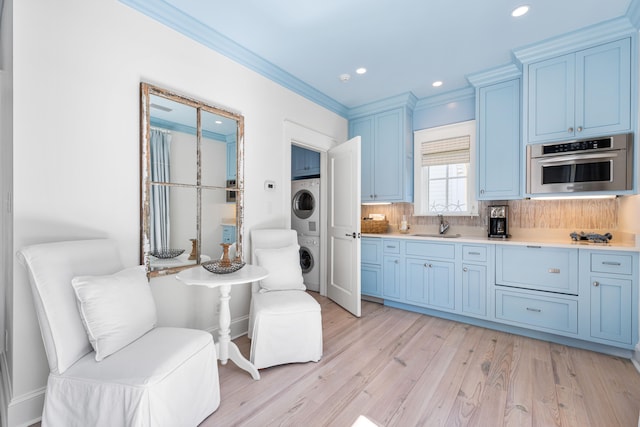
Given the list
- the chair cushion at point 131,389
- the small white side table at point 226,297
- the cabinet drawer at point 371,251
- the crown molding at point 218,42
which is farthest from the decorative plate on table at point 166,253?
the cabinet drawer at point 371,251

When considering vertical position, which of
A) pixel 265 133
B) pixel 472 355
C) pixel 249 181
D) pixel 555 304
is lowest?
pixel 472 355

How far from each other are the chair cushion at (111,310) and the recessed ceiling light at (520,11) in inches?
126

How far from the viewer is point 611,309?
2.35m

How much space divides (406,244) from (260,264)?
5.92ft

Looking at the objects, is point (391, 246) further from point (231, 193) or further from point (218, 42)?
point (218, 42)

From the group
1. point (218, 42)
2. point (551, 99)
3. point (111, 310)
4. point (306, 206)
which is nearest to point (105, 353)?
point (111, 310)

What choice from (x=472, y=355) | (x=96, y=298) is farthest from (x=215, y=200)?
(x=472, y=355)

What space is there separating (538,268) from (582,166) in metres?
0.99

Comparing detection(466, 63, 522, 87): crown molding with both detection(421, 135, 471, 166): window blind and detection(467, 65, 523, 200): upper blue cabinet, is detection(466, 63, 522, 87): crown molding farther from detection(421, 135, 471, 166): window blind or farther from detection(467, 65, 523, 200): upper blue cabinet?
detection(421, 135, 471, 166): window blind

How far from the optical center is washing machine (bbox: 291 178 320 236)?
13.3 feet

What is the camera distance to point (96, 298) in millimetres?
1410

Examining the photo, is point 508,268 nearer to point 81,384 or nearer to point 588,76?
point 588,76

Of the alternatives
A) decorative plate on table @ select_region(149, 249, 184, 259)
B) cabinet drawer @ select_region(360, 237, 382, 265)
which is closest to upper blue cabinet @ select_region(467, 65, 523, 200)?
cabinet drawer @ select_region(360, 237, 382, 265)

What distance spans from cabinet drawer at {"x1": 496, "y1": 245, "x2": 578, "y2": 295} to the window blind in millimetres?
1292
